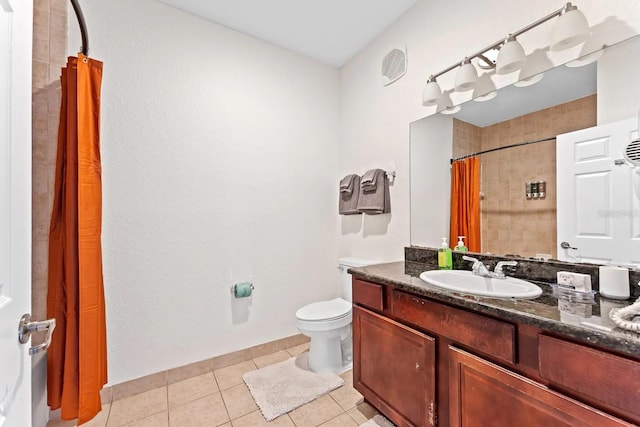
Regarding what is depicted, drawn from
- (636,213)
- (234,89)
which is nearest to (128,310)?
(234,89)

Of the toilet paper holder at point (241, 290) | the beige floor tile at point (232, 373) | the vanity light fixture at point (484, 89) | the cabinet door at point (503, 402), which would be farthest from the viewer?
the toilet paper holder at point (241, 290)

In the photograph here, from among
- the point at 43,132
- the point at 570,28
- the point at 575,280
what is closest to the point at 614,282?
the point at 575,280

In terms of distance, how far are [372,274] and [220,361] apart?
148 cm

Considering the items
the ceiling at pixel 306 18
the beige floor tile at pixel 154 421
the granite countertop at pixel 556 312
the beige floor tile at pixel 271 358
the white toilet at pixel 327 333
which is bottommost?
the beige floor tile at pixel 154 421

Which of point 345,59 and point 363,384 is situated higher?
point 345,59

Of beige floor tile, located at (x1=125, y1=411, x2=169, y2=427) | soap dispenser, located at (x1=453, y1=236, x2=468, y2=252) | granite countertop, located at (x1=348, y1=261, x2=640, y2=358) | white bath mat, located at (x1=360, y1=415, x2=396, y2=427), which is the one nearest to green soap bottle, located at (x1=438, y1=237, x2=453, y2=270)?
soap dispenser, located at (x1=453, y1=236, x2=468, y2=252)

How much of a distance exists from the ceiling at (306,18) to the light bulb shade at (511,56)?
3.12 ft

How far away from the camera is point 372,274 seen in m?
1.54

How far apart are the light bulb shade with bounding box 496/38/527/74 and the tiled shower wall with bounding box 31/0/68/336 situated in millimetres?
2442

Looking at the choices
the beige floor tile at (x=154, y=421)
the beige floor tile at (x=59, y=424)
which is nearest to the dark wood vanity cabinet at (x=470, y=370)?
the beige floor tile at (x=154, y=421)

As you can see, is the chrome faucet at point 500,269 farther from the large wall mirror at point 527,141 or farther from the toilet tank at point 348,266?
the toilet tank at point 348,266

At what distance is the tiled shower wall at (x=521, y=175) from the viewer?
52.6 inches

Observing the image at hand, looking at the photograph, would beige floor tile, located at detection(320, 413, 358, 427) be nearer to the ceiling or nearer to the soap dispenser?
the soap dispenser

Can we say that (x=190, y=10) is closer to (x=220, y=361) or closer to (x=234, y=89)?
(x=234, y=89)
